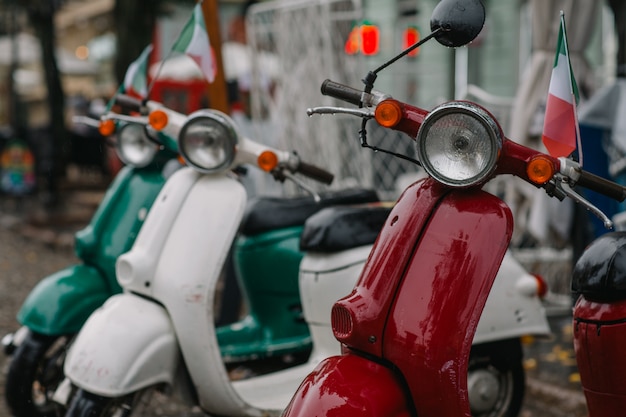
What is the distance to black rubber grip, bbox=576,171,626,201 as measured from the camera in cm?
228

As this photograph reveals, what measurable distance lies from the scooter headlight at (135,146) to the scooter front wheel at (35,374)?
80 centimetres

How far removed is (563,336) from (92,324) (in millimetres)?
3263

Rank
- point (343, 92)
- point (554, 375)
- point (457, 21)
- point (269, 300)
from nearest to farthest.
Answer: point (457, 21)
point (343, 92)
point (269, 300)
point (554, 375)

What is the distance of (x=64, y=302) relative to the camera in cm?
362

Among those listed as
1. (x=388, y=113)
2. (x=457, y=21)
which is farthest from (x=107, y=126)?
(x=457, y=21)

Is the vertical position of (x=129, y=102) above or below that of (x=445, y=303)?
above

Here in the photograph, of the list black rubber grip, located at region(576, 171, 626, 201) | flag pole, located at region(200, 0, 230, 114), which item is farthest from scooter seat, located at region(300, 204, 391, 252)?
flag pole, located at region(200, 0, 230, 114)

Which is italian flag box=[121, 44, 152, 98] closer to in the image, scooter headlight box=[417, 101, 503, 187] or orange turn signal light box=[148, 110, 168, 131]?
orange turn signal light box=[148, 110, 168, 131]

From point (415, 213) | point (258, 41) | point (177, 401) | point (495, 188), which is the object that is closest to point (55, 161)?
point (258, 41)

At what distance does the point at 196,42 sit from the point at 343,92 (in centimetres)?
129

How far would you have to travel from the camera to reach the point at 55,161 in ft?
40.7

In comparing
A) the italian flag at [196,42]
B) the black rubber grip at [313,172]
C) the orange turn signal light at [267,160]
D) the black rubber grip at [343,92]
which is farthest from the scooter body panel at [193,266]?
the black rubber grip at [343,92]

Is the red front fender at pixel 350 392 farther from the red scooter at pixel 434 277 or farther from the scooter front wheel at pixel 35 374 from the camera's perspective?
the scooter front wheel at pixel 35 374

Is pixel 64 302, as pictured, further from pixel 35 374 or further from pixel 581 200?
pixel 581 200
